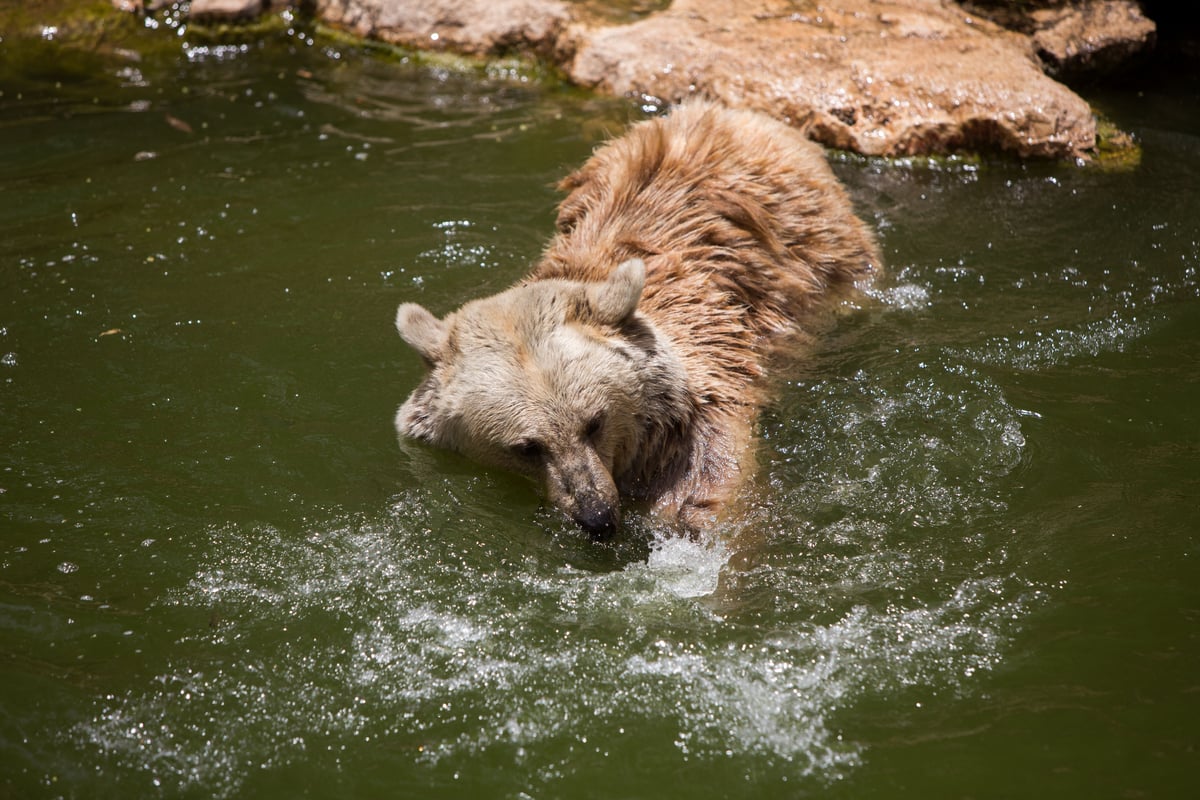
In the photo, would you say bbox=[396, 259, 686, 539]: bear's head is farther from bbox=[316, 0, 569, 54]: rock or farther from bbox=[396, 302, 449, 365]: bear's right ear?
bbox=[316, 0, 569, 54]: rock

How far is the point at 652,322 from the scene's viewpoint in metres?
5.20

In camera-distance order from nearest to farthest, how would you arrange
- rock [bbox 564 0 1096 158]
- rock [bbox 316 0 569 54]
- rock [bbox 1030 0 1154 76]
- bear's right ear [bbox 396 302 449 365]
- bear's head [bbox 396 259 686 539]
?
bear's head [bbox 396 259 686 539] → bear's right ear [bbox 396 302 449 365] → rock [bbox 564 0 1096 158] → rock [bbox 1030 0 1154 76] → rock [bbox 316 0 569 54]

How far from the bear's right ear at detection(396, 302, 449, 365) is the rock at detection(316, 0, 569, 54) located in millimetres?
5997

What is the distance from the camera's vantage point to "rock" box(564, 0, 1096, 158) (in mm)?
8398

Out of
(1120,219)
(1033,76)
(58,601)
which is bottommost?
(58,601)

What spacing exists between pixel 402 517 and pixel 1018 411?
10.8 ft

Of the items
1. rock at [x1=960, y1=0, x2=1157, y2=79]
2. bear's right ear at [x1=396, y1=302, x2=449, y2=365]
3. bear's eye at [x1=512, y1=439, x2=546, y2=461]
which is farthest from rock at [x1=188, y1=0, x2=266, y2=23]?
bear's eye at [x1=512, y1=439, x2=546, y2=461]

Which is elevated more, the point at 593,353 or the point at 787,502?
the point at 593,353

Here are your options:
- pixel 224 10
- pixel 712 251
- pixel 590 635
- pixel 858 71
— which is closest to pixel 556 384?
pixel 590 635

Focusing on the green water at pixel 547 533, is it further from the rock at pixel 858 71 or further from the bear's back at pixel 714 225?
the bear's back at pixel 714 225

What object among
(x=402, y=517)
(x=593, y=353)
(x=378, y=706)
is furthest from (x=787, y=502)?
(x=378, y=706)

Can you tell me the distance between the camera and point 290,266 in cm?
726

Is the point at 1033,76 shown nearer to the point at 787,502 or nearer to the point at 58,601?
the point at 787,502

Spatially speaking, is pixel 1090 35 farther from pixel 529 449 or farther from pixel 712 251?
pixel 529 449
